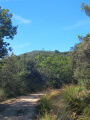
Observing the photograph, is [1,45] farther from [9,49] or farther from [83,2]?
[83,2]

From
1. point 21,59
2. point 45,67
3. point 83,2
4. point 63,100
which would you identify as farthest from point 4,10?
point 45,67

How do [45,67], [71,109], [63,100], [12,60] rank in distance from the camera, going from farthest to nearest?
[45,67], [12,60], [63,100], [71,109]

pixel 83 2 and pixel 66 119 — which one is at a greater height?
pixel 83 2

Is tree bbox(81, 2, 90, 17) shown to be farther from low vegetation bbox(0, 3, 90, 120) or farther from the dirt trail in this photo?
the dirt trail

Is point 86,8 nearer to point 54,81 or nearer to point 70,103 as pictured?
point 70,103

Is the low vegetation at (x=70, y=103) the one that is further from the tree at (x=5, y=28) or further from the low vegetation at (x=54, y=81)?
the tree at (x=5, y=28)

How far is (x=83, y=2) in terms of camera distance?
12.7 metres

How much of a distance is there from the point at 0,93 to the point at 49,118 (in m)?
9.04

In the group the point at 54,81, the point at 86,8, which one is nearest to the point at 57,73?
the point at 54,81

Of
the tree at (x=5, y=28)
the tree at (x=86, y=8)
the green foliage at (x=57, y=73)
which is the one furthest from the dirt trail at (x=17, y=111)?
the green foliage at (x=57, y=73)

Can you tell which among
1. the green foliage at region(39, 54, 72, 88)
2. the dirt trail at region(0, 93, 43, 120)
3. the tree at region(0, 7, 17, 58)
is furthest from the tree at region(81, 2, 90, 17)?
the green foliage at region(39, 54, 72, 88)

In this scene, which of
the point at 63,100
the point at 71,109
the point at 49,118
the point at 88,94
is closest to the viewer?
the point at 49,118

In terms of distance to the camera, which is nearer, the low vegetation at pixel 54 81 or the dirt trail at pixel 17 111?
the dirt trail at pixel 17 111

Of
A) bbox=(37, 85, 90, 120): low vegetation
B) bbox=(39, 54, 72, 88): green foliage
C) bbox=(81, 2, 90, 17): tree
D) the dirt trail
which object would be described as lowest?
the dirt trail
